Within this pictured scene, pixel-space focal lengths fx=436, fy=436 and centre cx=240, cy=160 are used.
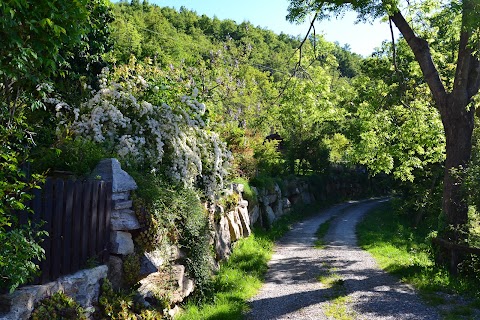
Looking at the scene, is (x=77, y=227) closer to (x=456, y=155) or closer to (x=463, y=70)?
(x=456, y=155)

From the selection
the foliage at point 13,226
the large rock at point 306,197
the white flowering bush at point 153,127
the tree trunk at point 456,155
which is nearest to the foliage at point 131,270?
the foliage at point 13,226

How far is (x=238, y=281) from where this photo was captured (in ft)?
29.7

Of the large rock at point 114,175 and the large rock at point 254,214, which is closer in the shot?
the large rock at point 114,175

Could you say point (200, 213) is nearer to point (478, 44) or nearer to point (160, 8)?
point (478, 44)

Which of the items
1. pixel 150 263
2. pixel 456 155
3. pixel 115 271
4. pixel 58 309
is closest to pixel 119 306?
pixel 115 271

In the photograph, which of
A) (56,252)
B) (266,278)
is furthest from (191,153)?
(56,252)

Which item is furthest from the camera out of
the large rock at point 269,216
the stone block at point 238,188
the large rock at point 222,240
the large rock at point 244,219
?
the large rock at point 269,216

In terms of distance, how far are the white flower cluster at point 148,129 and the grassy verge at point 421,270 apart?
15.9 ft

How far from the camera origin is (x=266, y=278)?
9969 mm

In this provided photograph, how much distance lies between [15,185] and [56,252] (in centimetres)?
124

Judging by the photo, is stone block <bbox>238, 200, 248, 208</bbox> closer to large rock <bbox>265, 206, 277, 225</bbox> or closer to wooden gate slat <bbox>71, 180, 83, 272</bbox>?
large rock <bbox>265, 206, 277, 225</bbox>

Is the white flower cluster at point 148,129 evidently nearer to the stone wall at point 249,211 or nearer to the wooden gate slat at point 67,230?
the stone wall at point 249,211

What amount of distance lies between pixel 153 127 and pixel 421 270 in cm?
679

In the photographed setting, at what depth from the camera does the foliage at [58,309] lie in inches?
175
